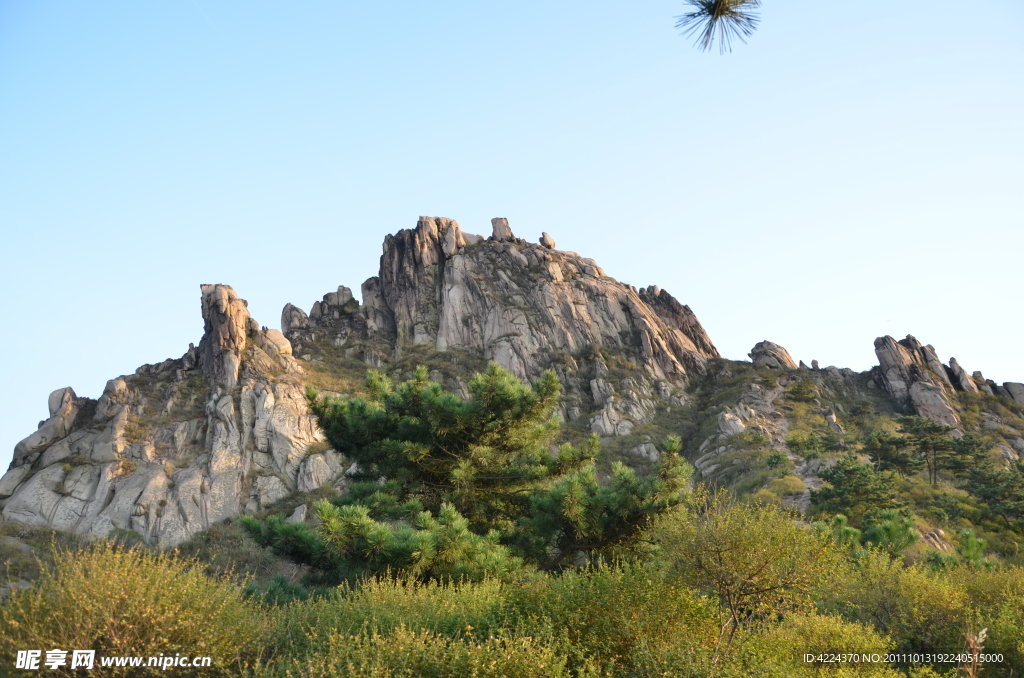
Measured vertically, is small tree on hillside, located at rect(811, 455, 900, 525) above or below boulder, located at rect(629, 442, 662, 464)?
below

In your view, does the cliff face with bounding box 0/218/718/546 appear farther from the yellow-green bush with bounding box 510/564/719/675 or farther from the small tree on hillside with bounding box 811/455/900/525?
the yellow-green bush with bounding box 510/564/719/675

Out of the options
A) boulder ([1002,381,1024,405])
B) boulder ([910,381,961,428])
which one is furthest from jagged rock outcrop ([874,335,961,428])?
boulder ([1002,381,1024,405])

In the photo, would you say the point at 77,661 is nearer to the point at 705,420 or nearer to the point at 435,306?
the point at 705,420

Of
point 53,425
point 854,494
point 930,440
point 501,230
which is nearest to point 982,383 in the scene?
point 930,440

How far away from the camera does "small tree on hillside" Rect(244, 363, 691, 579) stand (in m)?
19.2

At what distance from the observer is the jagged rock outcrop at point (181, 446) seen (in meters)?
60.1

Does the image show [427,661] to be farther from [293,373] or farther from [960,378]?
[960,378]

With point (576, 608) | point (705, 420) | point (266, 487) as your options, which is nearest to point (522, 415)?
point (576, 608)

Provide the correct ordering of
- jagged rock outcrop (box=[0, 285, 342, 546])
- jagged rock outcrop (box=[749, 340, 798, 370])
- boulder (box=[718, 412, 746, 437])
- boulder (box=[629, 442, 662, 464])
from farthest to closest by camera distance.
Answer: jagged rock outcrop (box=[749, 340, 798, 370]) < boulder (box=[718, 412, 746, 437]) < boulder (box=[629, 442, 662, 464]) < jagged rock outcrop (box=[0, 285, 342, 546])

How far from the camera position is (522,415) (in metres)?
24.9

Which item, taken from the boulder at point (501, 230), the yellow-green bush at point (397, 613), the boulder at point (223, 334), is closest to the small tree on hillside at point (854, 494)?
the yellow-green bush at point (397, 613)

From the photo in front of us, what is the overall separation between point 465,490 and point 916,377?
252 feet

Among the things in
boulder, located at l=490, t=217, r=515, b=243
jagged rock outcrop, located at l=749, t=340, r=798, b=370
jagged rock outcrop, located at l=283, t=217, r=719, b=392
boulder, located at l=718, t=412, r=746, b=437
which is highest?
boulder, located at l=490, t=217, r=515, b=243

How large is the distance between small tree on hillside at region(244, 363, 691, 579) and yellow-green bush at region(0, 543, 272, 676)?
5362 mm
